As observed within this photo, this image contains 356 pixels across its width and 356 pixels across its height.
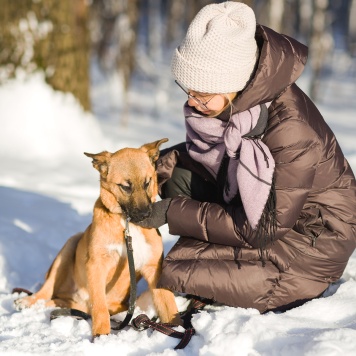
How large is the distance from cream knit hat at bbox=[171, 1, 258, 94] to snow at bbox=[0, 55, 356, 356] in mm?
1244

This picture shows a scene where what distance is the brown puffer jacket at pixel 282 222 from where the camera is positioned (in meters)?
2.87

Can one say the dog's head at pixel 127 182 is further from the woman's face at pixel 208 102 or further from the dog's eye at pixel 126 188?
the woman's face at pixel 208 102

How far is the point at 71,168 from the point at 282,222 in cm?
475

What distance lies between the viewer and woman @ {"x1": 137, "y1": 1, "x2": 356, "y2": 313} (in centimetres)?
285

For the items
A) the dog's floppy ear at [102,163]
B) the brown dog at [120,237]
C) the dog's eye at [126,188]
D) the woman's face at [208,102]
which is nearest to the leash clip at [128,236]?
the brown dog at [120,237]

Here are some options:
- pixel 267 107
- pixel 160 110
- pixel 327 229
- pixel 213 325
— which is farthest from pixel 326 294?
pixel 160 110

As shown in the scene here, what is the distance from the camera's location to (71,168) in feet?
23.7

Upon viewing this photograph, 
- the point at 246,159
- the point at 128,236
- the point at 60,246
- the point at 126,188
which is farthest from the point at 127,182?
the point at 60,246

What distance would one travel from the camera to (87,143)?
26.2 feet

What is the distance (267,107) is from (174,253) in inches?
39.4

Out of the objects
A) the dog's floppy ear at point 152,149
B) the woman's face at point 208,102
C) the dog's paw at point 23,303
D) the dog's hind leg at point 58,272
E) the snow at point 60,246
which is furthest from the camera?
the dog's hind leg at point 58,272

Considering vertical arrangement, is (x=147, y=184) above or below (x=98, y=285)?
above

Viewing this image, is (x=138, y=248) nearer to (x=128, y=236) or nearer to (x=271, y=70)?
(x=128, y=236)

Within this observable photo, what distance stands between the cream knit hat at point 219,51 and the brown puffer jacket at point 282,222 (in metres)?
0.10
